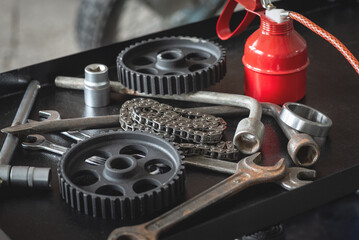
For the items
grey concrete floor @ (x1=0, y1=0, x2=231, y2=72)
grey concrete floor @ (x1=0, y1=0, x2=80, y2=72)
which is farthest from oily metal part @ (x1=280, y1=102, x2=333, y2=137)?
grey concrete floor @ (x1=0, y1=0, x2=80, y2=72)

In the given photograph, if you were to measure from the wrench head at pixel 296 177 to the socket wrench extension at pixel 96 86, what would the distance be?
17.8 inches

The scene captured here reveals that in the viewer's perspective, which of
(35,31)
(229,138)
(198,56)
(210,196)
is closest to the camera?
(210,196)

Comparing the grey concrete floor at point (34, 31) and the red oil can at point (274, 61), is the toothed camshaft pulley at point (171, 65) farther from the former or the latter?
the grey concrete floor at point (34, 31)

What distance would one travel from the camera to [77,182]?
41.6 inches

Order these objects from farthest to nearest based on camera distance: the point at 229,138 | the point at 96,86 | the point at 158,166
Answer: the point at 96,86 < the point at 229,138 < the point at 158,166

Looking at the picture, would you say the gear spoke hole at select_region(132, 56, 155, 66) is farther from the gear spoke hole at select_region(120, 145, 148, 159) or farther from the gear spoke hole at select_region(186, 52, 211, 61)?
the gear spoke hole at select_region(120, 145, 148, 159)

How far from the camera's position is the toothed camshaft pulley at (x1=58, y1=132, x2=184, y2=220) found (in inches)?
37.8

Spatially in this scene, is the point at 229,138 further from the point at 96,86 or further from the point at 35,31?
the point at 35,31

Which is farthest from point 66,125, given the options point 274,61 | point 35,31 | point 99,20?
point 35,31

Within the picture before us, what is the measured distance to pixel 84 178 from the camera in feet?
3.53

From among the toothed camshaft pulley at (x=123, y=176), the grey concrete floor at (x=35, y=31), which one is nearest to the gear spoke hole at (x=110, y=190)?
the toothed camshaft pulley at (x=123, y=176)

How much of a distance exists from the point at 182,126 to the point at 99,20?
120cm

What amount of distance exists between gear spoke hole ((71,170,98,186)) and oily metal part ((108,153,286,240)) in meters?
0.17

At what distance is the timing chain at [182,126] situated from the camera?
1.12 m
